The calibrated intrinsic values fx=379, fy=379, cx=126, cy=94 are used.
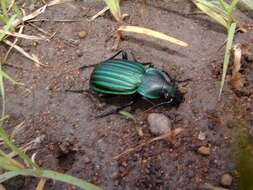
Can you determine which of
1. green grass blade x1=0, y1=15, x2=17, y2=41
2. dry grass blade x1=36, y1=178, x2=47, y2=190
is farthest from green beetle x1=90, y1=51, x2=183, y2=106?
green grass blade x1=0, y1=15, x2=17, y2=41

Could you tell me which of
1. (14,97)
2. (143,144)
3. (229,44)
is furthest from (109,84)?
(229,44)

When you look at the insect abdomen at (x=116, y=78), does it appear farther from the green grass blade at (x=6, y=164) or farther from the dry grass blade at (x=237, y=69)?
the green grass blade at (x=6, y=164)

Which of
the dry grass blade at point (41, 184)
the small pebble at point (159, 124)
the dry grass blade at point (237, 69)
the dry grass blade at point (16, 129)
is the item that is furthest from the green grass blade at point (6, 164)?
the dry grass blade at point (237, 69)

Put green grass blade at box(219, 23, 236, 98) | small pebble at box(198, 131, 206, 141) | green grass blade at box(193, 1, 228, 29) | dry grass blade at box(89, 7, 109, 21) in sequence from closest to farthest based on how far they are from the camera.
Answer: small pebble at box(198, 131, 206, 141), green grass blade at box(219, 23, 236, 98), green grass blade at box(193, 1, 228, 29), dry grass blade at box(89, 7, 109, 21)

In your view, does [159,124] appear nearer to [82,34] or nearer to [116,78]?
[116,78]

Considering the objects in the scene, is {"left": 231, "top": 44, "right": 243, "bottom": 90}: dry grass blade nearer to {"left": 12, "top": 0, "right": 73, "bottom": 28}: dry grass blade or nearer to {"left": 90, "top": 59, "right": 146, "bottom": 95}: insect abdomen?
{"left": 90, "top": 59, "right": 146, "bottom": 95}: insect abdomen

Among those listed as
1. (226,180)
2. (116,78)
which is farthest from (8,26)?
(226,180)

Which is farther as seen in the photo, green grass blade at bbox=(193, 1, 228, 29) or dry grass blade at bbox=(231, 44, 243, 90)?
green grass blade at bbox=(193, 1, 228, 29)

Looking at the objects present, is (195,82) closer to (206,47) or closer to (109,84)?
(206,47)
